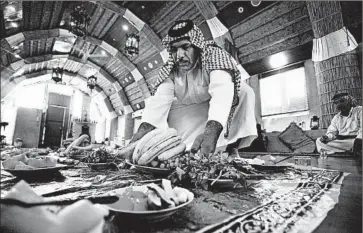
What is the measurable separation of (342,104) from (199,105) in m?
3.07

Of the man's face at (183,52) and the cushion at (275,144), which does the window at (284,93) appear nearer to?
the cushion at (275,144)

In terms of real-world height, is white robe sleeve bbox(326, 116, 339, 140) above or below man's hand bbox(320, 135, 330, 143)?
above

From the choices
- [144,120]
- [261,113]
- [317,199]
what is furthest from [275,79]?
[317,199]

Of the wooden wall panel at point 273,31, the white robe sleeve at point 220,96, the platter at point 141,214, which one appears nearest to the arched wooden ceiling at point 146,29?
the wooden wall panel at point 273,31

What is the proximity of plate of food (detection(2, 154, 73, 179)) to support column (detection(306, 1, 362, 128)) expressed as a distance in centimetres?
483

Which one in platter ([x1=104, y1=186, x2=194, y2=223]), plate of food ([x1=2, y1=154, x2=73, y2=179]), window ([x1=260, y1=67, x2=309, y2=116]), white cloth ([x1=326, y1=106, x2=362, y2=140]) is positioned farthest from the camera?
window ([x1=260, y1=67, x2=309, y2=116])

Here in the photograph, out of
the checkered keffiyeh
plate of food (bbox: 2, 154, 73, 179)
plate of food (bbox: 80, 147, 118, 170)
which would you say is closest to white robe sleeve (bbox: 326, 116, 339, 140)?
the checkered keffiyeh

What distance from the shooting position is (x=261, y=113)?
19.6ft

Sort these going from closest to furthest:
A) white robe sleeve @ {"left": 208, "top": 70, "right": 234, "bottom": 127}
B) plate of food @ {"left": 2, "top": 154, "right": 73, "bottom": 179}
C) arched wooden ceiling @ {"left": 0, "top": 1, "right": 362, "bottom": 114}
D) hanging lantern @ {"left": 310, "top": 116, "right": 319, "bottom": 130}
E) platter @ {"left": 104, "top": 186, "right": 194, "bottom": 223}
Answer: platter @ {"left": 104, "top": 186, "right": 194, "bottom": 223}
plate of food @ {"left": 2, "top": 154, "right": 73, "bottom": 179}
white robe sleeve @ {"left": 208, "top": 70, "right": 234, "bottom": 127}
arched wooden ceiling @ {"left": 0, "top": 1, "right": 362, "bottom": 114}
hanging lantern @ {"left": 310, "top": 116, "right": 319, "bottom": 130}

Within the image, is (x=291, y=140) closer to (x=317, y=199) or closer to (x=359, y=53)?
(x=359, y=53)

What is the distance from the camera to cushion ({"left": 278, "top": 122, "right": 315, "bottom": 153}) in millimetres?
4332

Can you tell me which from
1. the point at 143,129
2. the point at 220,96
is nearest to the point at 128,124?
the point at 143,129

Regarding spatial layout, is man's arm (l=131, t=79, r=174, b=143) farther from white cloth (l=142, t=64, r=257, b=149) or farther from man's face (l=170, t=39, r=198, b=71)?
man's face (l=170, t=39, r=198, b=71)

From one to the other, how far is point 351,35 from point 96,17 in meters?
7.44
